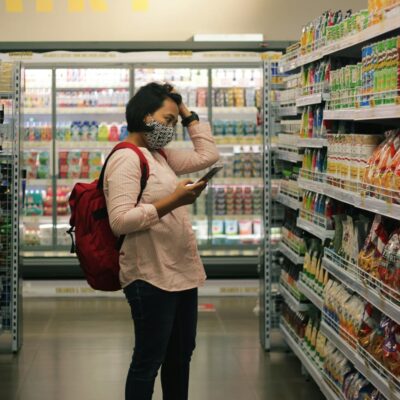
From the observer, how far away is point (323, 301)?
4.58 metres

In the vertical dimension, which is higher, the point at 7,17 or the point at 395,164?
the point at 7,17

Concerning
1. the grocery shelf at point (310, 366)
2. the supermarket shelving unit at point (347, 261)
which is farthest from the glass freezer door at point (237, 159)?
the supermarket shelving unit at point (347, 261)

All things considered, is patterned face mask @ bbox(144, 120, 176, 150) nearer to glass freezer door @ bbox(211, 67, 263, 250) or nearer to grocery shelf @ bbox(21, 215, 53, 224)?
glass freezer door @ bbox(211, 67, 263, 250)

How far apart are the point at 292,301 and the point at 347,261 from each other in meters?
1.60

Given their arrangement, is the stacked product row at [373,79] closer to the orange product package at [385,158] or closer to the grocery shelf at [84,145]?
the orange product package at [385,158]

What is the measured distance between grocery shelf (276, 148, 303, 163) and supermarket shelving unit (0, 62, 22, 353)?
1.78 meters

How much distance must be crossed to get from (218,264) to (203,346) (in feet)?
7.37

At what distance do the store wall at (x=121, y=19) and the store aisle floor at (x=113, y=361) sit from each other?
317 centimetres

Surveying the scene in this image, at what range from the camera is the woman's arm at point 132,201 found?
10.9ft

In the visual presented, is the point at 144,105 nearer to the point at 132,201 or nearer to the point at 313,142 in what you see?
the point at 132,201

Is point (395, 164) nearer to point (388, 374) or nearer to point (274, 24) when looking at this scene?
point (388, 374)

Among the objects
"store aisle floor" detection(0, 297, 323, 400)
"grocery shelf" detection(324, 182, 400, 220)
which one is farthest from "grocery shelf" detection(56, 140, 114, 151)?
"grocery shelf" detection(324, 182, 400, 220)

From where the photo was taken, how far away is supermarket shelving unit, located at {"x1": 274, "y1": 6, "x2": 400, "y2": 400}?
326 cm

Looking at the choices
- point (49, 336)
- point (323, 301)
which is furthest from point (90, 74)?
point (323, 301)
